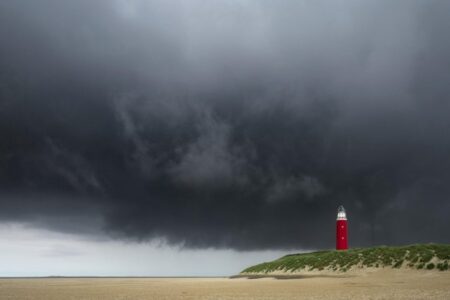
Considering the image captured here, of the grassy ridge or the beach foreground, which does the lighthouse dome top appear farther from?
the beach foreground

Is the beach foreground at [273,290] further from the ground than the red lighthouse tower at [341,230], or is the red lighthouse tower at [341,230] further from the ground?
the red lighthouse tower at [341,230]

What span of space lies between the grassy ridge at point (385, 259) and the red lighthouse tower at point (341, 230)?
17082mm

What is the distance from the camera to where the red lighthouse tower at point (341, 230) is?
104312mm

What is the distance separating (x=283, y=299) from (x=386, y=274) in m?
43.0

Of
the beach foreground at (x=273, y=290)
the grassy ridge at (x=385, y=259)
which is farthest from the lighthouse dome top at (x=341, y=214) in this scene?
the beach foreground at (x=273, y=290)

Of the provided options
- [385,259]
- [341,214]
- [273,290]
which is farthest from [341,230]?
[273,290]

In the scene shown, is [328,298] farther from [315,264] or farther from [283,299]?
[315,264]

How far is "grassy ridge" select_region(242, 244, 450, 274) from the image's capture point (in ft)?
211

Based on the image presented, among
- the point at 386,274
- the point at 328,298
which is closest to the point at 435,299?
the point at 328,298

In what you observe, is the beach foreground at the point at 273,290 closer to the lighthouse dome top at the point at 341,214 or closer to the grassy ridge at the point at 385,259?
the grassy ridge at the point at 385,259

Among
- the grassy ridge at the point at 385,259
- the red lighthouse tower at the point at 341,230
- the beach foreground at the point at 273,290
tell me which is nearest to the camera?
the beach foreground at the point at 273,290

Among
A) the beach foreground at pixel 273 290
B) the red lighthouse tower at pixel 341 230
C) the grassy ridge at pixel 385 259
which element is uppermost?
the red lighthouse tower at pixel 341 230

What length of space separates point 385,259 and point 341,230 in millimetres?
35758

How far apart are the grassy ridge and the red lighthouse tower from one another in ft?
56.0
